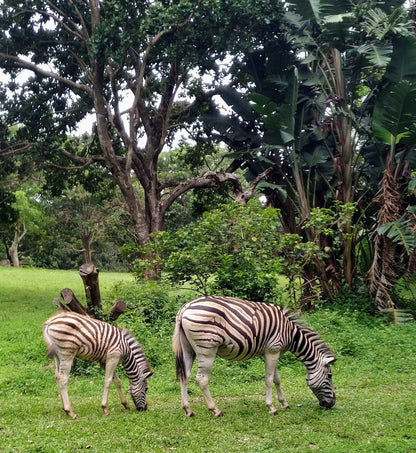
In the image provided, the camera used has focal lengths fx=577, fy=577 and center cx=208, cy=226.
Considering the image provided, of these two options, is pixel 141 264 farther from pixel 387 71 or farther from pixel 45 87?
pixel 45 87

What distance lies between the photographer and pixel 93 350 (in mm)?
7617

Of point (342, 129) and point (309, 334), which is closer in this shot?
point (309, 334)

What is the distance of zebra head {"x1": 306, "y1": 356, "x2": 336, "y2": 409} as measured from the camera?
25.0ft

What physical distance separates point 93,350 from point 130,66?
14219 millimetres

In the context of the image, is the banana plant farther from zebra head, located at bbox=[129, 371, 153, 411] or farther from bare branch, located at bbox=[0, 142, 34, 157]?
bare branch, located at bbox=[0, 142, 34, 157]

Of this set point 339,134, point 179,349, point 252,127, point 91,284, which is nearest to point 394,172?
point 339,134

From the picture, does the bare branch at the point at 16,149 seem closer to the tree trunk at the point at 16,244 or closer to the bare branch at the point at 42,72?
the bare branch at the point at 42,72

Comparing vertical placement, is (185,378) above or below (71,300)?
below

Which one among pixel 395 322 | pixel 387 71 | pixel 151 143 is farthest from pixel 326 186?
pixel 151 143

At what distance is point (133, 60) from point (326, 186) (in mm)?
7735

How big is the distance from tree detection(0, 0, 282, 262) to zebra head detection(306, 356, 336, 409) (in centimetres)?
961

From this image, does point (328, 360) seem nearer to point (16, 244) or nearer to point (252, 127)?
point (252, 127)

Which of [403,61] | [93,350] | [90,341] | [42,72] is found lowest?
[93,350]

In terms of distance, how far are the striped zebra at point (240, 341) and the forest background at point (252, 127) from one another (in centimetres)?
450
